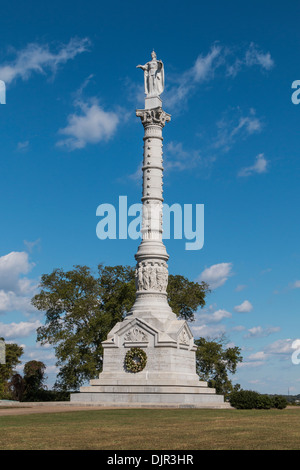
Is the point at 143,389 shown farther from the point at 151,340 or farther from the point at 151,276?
the point at 151,276

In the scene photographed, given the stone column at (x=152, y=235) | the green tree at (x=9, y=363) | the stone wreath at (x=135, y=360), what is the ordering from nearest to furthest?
the stone wreath at (x=135, y=360)
the stone column at (x=152, y=235)
the green tree at (x=9, y=363)

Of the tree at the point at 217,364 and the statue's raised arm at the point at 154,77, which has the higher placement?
the statue's raised arm at the point at 154,77

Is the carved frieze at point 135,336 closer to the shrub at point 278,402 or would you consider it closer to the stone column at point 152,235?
the stone column at point 152,235

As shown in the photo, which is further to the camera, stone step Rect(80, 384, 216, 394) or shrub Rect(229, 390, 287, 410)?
stone step Rect(80, 384, 216, 394)

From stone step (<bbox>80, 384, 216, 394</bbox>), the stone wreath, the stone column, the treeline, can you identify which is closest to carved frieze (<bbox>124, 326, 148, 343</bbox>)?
the stone wreath

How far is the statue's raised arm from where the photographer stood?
46.8m

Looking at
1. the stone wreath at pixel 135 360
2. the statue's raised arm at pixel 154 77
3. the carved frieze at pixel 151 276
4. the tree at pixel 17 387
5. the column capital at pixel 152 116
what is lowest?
the tree at pixel 17 387

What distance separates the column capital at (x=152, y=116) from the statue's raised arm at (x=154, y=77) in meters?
2.06

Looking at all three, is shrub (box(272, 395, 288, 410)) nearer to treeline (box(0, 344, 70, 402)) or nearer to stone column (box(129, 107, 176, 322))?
stone column (box(129, 107, 176, 322))

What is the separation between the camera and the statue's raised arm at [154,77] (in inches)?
1844

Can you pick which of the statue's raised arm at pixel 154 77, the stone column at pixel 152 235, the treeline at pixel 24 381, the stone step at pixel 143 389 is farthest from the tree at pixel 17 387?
the statue's raised arm at pixel 154 77

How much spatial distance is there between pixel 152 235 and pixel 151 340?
8.41 metres
